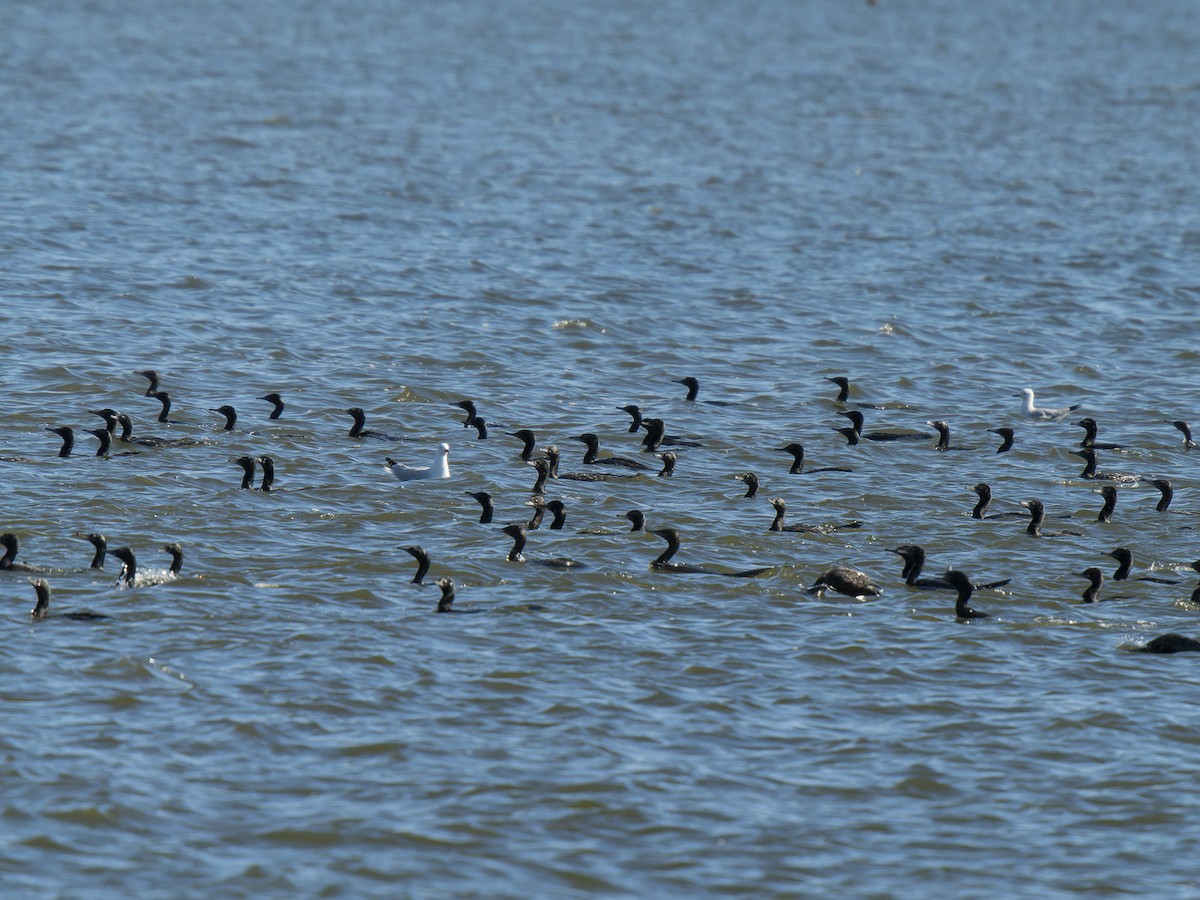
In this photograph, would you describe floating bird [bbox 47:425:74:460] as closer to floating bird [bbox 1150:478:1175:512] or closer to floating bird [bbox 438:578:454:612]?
floating bird [bbox 438:578:454:612]

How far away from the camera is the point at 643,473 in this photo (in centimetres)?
2261

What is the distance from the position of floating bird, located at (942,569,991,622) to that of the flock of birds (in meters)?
0.01

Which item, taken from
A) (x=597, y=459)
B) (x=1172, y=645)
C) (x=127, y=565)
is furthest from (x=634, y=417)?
(x=1172, y=645)

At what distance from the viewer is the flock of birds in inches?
687

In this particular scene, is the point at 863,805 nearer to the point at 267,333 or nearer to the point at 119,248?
the point at 267,333

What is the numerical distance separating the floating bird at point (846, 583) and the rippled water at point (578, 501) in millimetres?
293

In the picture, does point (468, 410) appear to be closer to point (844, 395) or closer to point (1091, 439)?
point (844, 395)

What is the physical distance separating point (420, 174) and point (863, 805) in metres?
31.5

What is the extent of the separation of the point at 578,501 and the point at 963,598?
18.2 feet

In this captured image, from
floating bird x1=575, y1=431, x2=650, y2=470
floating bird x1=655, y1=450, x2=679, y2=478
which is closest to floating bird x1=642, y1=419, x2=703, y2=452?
floating bird x1=575, y1=431, x2=650, y2=470

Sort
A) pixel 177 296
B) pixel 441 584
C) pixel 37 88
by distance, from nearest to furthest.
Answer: pixel 441 584 → pixel 177 296 → pixel 37 88

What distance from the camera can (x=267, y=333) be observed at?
94.1 feet

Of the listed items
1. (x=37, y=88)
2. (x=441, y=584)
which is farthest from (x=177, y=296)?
(x=37, y=88)

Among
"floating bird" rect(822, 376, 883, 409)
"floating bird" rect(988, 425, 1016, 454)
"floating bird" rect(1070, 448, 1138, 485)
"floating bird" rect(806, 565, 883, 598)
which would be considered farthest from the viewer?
"floating bird" rect(822, 376, 883, 409)
